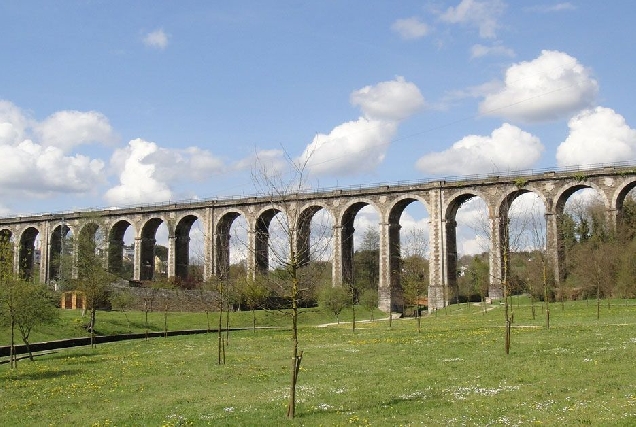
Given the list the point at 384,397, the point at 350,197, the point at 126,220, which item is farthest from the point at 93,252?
the point at 384,397

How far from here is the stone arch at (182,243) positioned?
253ft

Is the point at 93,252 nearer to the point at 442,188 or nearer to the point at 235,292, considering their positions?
the point at 235,292

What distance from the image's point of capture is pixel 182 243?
78250mm

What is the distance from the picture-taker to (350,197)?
220ft

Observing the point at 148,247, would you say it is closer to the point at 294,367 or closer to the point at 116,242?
the point at 116,242

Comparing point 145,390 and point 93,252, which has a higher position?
point 93,252

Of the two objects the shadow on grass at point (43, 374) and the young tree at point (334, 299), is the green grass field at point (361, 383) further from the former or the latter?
the young tree at point (334, 299)

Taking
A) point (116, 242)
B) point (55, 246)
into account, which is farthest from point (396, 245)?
point (55, 246)

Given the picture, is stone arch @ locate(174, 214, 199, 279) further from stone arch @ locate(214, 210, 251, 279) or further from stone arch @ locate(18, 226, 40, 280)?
stone arch @ locate(18, 226, 40, 280)

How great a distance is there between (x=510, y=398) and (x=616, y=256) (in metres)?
38.1

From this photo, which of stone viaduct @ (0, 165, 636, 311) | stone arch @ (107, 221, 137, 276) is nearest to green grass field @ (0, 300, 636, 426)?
stone viaduct @ (0, 165, 636, 311)

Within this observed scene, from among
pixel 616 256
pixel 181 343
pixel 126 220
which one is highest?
pixel 126 220

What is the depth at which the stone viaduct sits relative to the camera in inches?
2201

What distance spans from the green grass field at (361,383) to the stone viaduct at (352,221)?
16982mm
